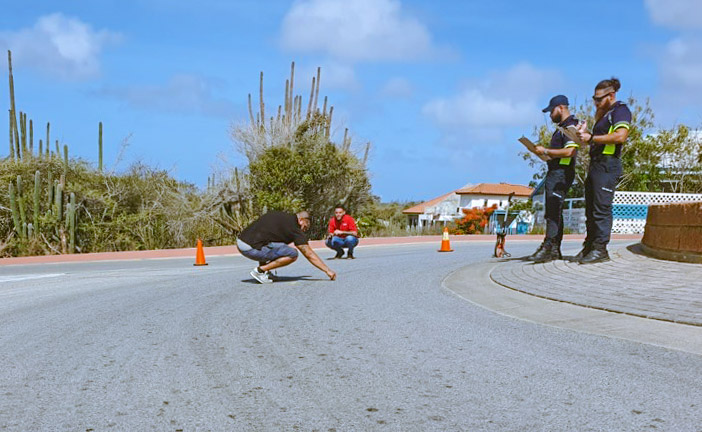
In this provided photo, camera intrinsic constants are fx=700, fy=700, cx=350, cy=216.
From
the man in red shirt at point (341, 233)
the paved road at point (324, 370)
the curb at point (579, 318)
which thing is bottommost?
the paved road at point (324, 370)

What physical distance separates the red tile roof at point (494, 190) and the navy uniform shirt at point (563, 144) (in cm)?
6213

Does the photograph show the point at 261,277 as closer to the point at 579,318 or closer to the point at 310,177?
the point at 579,318

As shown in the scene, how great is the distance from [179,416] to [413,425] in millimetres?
1239

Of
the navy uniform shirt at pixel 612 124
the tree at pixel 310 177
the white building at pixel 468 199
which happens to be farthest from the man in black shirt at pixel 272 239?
the white building at pixel 468 199

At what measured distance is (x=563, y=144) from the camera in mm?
9875

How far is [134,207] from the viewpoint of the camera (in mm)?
22125

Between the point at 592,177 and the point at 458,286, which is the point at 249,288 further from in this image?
the point at 592,177

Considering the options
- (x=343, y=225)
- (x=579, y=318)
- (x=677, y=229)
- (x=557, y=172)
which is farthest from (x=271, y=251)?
(x=677, y=229)

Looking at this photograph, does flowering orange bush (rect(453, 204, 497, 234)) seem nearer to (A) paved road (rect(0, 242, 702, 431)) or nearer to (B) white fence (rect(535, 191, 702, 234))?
(B) white fence (rect(535, 191, 702, 234))

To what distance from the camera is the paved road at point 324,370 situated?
12.1 ft

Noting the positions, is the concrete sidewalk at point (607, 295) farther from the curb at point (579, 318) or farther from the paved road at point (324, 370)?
the paved road at point (324, 370)

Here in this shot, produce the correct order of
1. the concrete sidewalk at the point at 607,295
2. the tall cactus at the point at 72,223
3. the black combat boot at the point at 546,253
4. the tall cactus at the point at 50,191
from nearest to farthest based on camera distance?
1. the concrete sidewalk at the point at 607,295
2. the black combat boot at the point at 546,253
3. the tall cactus at the point at 72,223
4. the tall cactus at the point at 50,191

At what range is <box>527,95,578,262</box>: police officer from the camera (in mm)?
9734

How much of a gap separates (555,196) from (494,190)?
211 feet
